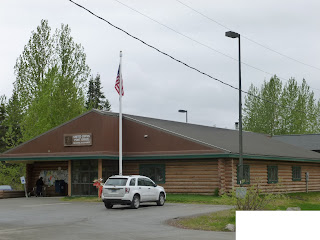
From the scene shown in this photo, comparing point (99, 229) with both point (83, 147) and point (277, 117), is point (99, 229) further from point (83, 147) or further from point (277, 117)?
point (277, 117)

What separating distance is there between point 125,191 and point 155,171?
511 inches

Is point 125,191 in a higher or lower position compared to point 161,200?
higher

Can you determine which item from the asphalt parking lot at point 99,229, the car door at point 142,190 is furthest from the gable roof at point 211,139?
the asphalt parking lot at point 99,229

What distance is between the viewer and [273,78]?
265 feet

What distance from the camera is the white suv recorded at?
25953 mm

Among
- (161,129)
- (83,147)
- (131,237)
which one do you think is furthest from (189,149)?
(131,237)

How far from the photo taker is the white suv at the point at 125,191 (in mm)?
25953

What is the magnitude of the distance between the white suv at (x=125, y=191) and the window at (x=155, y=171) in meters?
10.7

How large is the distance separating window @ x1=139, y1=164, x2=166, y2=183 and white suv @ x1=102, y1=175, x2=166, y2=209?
1069 cm

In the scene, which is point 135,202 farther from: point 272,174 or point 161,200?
point 272,174

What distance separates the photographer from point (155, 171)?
38.8m

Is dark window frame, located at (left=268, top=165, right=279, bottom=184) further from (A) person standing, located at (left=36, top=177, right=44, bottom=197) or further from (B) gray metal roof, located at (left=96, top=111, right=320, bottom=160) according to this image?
(A) person standing, located at (left=36, top=177, right=44, bottom=197)

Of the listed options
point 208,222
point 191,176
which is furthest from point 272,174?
point 208,222

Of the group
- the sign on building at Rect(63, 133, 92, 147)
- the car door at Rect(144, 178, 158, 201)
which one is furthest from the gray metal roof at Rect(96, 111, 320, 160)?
the car door at Rect(144, 178, 158, 201)
